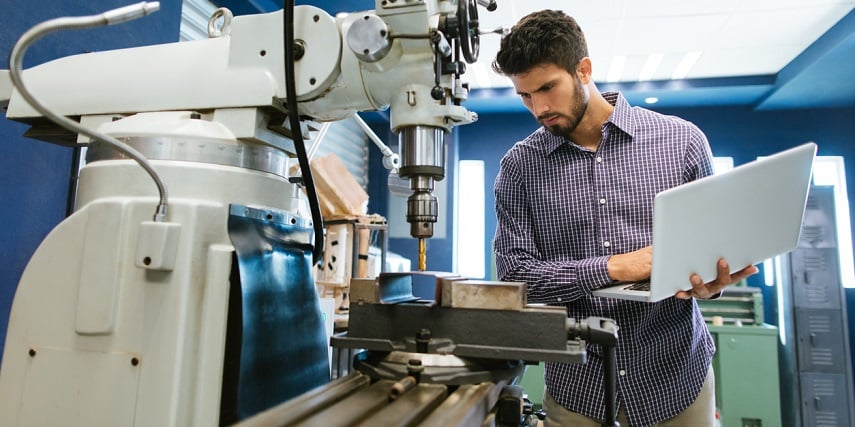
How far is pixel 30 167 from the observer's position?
1324 millimetres

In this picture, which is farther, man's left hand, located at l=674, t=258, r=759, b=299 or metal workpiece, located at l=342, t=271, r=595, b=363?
man's left hand, located at l=674, t=258, r=759, b=299

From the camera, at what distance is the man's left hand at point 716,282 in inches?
33.7

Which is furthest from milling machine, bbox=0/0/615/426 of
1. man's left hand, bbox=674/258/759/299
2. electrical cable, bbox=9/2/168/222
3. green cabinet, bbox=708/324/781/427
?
green cabinet, bbox=708/324/781/427

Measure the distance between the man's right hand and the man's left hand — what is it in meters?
0.10

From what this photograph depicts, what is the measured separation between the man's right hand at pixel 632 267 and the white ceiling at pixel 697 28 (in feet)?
6.09

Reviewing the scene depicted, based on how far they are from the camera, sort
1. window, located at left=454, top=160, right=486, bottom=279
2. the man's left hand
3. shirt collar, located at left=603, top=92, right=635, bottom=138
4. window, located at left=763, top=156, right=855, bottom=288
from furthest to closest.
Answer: window, located at left=454, top=160, right=486, bottom=279 → window, located at left=763, top=156, right=855, bottom=288 → shirt collar, located at left=603, top=92, right=635, bottom=138 → the man's left hand

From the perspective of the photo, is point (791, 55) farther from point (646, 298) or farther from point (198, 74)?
point (198, 74)

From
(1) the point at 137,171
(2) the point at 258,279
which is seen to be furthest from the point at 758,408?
(1) the point at 137,171

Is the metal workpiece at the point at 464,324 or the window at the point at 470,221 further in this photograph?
the window at the point at 470,221

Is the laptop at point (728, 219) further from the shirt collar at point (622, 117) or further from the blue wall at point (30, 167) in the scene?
the blue wall at point (30, 167)

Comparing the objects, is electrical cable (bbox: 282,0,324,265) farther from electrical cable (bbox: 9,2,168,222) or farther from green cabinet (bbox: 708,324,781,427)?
green cabinet (bbox: 708,324,781,427)

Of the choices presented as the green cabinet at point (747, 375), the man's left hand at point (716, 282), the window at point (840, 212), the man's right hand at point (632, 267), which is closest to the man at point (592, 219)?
the man's right hand at point (632, 267)

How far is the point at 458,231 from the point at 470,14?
4.15 meters

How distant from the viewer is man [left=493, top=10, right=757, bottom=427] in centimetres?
113
